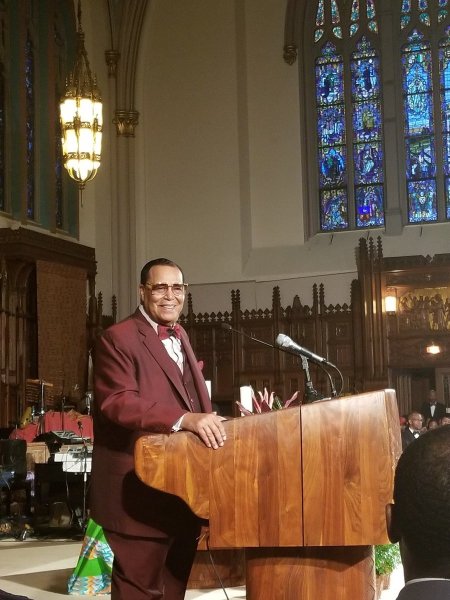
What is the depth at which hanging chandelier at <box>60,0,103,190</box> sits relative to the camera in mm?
11164

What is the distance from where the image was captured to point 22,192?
16.0m

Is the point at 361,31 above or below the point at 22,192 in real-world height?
above


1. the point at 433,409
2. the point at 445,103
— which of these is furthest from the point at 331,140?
the point at 433,409

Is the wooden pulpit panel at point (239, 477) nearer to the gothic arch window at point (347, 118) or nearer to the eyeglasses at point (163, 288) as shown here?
the eyeglasses at point (163, 288)

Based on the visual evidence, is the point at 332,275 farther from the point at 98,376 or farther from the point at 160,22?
the point at 98,376

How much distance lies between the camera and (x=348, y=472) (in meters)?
2.67

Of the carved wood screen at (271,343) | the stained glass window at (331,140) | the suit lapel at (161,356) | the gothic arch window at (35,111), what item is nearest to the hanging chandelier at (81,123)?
the gothic arch window at (35,111)

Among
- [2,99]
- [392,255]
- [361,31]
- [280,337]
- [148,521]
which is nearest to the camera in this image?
[148,521]

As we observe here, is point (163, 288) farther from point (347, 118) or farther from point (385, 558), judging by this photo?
point (347, 118)

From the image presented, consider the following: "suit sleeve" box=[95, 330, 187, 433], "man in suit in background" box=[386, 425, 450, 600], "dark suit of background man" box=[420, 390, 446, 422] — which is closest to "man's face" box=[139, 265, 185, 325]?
"suit sleeve" box=[95, 330, 187, 433]

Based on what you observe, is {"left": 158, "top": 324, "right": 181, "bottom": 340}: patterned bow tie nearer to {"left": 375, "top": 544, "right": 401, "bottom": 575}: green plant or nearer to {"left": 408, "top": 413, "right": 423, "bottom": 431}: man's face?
{"left": 375, "top": 544, "right": 401, "bottom": 575}: green plant

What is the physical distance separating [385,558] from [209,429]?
3.31m

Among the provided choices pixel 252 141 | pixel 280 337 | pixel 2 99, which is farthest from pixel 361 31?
pixel 280 337

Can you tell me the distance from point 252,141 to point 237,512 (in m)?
15.7
